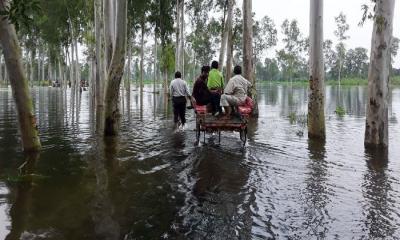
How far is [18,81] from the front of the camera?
963 centimetres

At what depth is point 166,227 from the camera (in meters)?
5.50

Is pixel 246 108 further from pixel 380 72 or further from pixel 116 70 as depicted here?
pixel 116 70

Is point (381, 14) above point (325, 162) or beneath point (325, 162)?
above

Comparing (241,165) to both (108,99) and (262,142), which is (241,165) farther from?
(108,99)

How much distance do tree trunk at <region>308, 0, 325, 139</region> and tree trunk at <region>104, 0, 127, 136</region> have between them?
5.21m

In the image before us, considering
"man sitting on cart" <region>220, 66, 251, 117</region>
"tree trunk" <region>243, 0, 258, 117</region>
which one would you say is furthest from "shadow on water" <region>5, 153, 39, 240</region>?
"tree trunk" <region>243, 0, 258, 117</region>

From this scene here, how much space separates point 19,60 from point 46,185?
3.45 meters

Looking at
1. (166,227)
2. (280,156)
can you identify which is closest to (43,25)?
(280,156)

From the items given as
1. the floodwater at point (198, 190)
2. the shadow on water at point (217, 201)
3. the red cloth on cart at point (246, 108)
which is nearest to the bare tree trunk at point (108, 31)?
the floodwater at point (198, 190)

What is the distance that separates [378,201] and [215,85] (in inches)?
296

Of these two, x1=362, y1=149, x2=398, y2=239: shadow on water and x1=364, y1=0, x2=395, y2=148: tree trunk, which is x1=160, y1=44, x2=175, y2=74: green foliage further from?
x1=362, y1=149, x2=398, y2=239: shadow on water

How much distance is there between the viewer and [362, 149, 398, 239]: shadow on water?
5445 millimetres

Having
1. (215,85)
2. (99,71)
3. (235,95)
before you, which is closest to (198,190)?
(235,95)

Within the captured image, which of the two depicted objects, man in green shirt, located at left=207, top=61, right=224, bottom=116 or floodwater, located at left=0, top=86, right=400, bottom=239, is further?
man in green shirt, located at left=207, top=61, right=224, bottom=116
